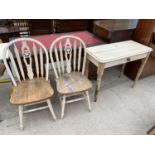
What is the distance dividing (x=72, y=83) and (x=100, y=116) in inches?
22.8

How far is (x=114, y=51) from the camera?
1.75 m

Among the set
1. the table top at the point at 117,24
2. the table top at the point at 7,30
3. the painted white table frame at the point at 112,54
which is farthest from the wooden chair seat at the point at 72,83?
the table top at the point at 7,30

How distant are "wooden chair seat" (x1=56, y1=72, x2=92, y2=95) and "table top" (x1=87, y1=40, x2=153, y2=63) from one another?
0.30m

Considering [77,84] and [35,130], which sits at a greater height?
[77,84]

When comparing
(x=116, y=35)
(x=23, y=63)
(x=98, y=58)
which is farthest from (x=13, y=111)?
(x=116, y=35)

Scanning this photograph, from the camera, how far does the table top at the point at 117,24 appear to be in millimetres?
2144

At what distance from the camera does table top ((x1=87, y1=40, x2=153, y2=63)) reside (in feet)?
5.30

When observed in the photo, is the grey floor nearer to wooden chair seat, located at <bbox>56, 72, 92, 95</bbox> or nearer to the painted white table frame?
the painted white table frame

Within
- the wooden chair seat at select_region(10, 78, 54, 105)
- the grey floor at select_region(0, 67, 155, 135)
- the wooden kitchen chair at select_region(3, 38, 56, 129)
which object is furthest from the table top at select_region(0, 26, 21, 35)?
the wooden chair seat at select_region(10, 78, 54, 105)

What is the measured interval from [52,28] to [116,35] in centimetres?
193

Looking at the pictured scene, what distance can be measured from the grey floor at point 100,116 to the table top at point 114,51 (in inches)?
27.3

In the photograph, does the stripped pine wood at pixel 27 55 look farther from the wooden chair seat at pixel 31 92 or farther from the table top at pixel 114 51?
the table top at pixel 114 51

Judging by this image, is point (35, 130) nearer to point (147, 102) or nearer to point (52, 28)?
point (147, 102)

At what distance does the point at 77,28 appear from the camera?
11.7 feet
